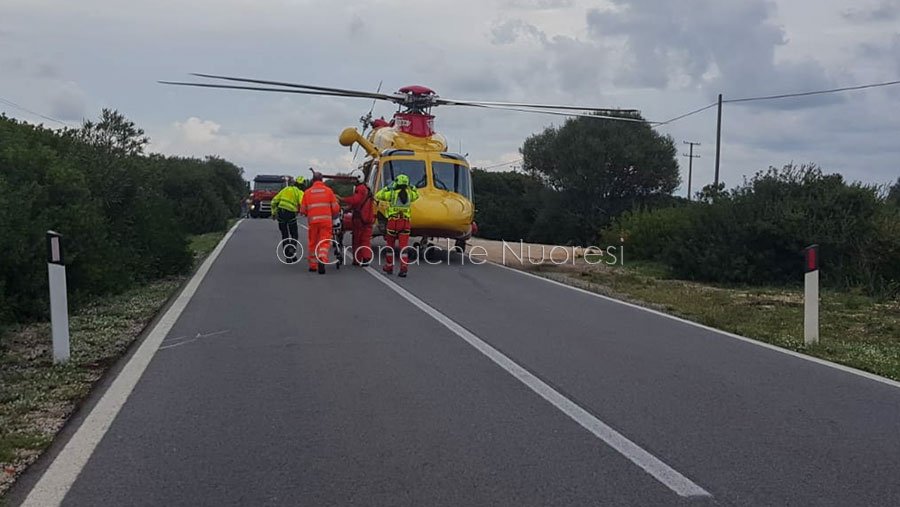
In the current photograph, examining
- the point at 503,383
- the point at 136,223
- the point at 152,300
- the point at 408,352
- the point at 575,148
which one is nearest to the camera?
the point at 503,383

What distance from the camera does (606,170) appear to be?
5638cm

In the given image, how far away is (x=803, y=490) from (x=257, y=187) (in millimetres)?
54980

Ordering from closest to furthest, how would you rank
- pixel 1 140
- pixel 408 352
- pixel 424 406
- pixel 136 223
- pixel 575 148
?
1. pixel 424 406
2. pixel 408 352
3. pixel 1 140
4. pixel 136 223
5. pixel 575 148

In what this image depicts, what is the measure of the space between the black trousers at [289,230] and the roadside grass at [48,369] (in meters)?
6.59

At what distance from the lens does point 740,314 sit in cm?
1377

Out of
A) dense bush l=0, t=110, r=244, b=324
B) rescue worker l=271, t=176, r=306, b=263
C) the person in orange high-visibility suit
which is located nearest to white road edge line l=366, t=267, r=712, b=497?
dense bush l=0, t=110, r=244, b=324

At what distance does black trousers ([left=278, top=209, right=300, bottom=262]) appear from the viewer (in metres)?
20.3

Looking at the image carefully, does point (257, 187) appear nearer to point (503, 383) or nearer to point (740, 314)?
point (740, 314)

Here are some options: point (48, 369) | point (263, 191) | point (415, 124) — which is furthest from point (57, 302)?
point (263, 191)

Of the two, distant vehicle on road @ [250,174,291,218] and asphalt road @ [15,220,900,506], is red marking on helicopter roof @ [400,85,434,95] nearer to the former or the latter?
asphalt road @ [15,220,900,506]

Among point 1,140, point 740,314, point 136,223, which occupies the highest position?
point 1,140

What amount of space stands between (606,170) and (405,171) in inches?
1451

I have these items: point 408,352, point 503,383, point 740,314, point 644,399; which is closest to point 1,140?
point 408,352

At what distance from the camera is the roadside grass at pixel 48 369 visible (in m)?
6.08
